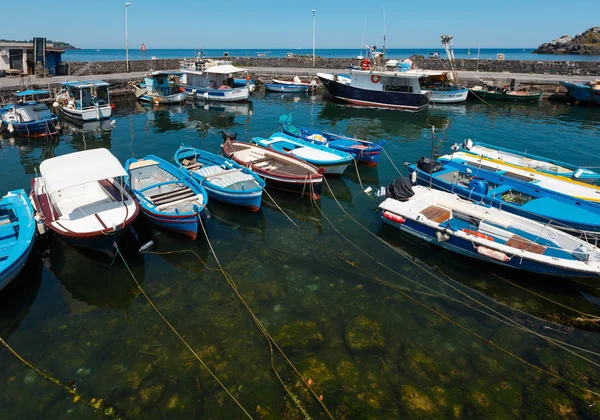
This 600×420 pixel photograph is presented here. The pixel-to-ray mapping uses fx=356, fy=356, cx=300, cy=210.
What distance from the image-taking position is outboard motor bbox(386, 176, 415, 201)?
593 inches

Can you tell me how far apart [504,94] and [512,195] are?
3528 cm

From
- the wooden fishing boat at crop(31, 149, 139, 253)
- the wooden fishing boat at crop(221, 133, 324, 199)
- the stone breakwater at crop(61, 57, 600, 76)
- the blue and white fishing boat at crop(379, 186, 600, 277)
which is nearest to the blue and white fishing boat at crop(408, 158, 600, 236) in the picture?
the blue and white fishing boat at crop(379, 186, 600, 277)

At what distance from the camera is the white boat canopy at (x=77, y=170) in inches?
462

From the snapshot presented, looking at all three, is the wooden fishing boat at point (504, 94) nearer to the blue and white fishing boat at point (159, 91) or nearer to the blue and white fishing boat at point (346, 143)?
the blue and white fishing boat at point (346, 143)

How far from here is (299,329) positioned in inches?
395

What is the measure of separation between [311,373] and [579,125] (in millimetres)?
38141

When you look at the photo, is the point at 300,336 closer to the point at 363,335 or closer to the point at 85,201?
the point at 363,335

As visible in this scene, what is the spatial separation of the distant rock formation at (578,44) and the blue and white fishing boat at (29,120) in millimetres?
154472

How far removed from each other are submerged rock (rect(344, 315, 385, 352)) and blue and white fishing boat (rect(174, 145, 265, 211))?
719cm

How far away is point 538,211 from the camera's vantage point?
549 inches

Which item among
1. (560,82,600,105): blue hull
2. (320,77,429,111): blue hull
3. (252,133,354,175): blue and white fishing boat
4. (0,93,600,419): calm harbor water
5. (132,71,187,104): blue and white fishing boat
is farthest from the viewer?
(560,82,600,105): blue hull

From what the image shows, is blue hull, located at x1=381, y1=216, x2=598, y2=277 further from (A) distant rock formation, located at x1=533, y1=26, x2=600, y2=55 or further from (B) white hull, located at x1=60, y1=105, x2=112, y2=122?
(A) distant rock formation, located at x1=533, y1=26, x2=600, y2=55

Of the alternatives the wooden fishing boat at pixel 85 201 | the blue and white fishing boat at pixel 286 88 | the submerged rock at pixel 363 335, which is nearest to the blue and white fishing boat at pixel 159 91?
the blue and white fishing boat at pixel 286 88

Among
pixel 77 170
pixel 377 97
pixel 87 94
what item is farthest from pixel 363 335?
pixel 377 97
